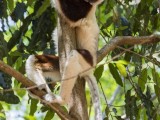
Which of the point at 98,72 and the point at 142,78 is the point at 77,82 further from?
the point at 142,78

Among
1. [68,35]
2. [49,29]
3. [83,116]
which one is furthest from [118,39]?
[49,29]

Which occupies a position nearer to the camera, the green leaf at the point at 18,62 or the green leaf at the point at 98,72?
the green leaf at the point at 18,62

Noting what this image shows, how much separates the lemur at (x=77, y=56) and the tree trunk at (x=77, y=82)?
0.05m

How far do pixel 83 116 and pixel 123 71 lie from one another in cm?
74

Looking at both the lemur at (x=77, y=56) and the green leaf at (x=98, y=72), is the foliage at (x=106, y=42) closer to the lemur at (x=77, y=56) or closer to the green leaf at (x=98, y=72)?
the green leaf at (x=98, y=72)

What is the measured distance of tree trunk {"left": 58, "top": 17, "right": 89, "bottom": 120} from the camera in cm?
319

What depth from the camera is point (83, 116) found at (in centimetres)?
317

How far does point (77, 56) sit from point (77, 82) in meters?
0.20

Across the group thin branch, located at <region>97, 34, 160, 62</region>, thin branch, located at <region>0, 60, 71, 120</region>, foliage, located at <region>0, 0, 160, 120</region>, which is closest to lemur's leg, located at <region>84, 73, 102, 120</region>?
foliage, located at <region>0, 0, 160, 120</region>

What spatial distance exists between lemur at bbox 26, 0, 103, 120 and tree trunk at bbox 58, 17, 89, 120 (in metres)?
0.05

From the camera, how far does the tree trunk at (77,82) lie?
10.5ft

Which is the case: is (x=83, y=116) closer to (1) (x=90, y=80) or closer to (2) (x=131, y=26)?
(1) (x=90, y=80)

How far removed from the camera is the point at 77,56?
349cm

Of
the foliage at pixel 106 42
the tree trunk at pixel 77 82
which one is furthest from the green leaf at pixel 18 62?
the tree trunk at pixel 77 82
